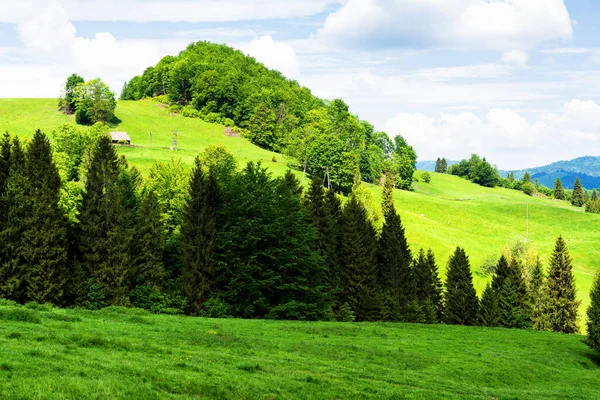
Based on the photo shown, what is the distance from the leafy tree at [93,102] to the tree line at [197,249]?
11189 centimetres

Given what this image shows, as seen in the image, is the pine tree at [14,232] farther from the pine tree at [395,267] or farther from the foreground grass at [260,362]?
the pine tree at [395,267]

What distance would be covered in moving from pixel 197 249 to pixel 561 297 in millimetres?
61615

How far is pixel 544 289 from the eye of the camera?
90312mm

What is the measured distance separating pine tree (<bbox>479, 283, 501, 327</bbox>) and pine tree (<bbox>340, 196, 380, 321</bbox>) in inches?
784

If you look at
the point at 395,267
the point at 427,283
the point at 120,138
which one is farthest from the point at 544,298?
the point at 120,138

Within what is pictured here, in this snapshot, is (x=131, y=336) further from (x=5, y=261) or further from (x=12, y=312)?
(x=5, y=261)

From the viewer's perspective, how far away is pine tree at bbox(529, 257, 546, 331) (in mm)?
89500

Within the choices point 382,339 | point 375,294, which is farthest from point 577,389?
point 375,294

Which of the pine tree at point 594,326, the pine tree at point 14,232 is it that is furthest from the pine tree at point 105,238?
the pine tree at point 594,326

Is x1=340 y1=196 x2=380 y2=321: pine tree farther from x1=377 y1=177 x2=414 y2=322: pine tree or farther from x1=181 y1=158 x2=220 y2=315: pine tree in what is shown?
x1=181 y1=158 x2=220 y2=315: pine tree

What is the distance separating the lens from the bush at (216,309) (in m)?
55.1

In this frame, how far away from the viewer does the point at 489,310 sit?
81562 mm

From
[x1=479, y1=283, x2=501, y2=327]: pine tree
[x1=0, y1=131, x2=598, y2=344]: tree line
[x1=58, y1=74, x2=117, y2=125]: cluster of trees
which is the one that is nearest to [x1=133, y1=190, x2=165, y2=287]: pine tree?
[x1=0, y1=131, x2=598, y2=344]: tree line

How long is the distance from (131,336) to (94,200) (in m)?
29.5
